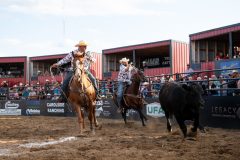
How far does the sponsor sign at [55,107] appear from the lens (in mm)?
19500

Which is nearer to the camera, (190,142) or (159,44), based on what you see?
(190,142)

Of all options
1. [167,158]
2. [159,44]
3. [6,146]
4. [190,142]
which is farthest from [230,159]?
[159,44]

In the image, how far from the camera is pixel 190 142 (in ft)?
24.0

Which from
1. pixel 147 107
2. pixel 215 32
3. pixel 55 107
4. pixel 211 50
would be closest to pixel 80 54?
pixel 147 107

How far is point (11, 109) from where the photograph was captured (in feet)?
72.4

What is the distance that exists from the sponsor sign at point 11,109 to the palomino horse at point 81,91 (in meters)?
12.5

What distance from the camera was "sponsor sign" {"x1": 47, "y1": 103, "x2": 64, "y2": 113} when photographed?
1950 cm

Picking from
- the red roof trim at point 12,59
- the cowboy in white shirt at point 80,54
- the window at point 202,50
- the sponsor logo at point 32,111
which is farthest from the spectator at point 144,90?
the red roof trim at point 12,59

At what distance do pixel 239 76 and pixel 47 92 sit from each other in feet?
39.6

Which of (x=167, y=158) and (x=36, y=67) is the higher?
(x=36, y=67)

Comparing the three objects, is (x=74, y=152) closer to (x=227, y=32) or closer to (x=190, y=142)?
(x=190, y=142)

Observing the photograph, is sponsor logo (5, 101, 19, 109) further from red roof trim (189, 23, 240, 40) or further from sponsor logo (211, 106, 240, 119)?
sponsor logo (211, 106, 240, 119)

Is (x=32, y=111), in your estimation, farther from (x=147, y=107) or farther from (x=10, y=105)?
(x=147, y=107)

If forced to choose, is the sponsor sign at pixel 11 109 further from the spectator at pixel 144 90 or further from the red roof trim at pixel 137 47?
the red roof trim at pixel 137 47
